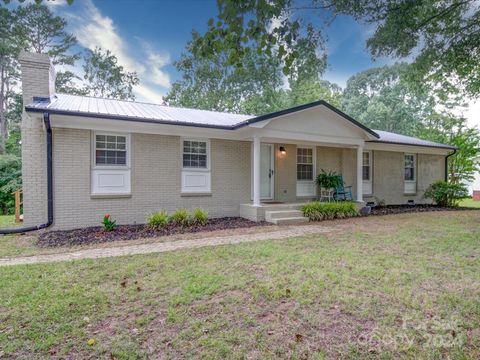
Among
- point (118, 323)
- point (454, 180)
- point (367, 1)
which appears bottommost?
point (118, 323)

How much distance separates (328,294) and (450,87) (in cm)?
1222

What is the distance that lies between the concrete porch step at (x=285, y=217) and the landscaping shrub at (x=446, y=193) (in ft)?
29.2

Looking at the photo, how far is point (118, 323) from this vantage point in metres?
2.87

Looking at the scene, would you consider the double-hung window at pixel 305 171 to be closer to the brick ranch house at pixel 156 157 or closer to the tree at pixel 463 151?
the brick ranch house at pixel 156 157

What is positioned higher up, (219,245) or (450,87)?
(450,87)

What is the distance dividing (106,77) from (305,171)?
918 inches

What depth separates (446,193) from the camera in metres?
13.8

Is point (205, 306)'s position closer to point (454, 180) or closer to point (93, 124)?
point (93, 124)

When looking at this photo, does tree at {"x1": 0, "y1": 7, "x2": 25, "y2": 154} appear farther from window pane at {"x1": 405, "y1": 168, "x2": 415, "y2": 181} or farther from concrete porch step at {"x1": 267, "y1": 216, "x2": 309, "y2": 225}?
window pane at {"x1": 405, "y1": 168, "x2": 415, "y2": 181}

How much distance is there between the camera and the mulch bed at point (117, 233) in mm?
6484

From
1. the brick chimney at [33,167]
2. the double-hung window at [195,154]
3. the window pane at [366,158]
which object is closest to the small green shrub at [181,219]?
the double-hung window at [195,154]

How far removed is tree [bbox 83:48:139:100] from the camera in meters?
26.1

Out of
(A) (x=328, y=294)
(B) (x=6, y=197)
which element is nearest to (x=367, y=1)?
(A) (x=328, y=294)

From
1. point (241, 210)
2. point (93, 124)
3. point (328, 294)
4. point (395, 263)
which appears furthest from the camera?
point (241, 210)
